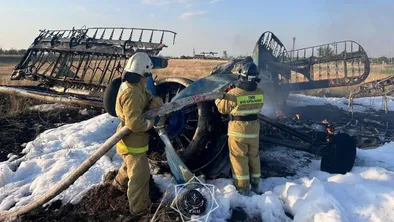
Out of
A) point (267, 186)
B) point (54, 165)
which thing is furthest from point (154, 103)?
point (54, 165)

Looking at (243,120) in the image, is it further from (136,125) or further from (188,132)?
(136,125)

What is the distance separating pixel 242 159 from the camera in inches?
191

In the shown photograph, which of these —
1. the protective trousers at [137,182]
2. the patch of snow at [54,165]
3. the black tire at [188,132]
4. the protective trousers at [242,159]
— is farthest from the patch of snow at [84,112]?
the protective trousers at [242,159]

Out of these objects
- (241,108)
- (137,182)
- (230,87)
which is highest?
(230,87)

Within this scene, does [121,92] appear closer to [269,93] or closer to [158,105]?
[158,105]

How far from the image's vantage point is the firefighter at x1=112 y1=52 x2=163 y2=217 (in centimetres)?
412

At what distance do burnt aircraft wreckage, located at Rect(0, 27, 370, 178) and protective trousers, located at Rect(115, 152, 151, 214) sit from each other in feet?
2.62

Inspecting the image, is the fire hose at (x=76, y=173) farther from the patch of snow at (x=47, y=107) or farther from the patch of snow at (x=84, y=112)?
the patch of snow at (x=47, y=107)

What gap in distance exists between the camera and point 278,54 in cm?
1263

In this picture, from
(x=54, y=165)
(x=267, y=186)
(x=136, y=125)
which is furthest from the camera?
(x=54, y=165)

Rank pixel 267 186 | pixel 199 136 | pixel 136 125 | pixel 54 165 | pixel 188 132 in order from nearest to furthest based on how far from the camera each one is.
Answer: pixel 136 125
pixel 199 136
pixel 267 186
pixel 54 165
pixel 188 132

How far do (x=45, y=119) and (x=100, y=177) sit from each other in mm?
4426

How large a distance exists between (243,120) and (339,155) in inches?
87.2

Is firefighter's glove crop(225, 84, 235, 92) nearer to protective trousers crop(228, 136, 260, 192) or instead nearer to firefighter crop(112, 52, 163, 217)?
protective trousers crop(228, 136, 260, 192)
